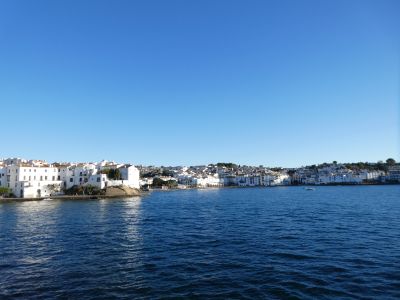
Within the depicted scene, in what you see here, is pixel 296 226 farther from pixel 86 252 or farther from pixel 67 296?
pixel 67 296

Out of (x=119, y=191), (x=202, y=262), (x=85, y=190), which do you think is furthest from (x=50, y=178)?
(x=202, y=262)

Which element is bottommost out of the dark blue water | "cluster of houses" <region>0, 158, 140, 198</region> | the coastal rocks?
the dark blue water

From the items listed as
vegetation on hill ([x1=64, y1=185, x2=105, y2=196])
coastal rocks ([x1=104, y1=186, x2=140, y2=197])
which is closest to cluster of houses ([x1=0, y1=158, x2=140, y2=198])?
vegetation on hill ([x1=64, y1=185, x2=105, y2=196])

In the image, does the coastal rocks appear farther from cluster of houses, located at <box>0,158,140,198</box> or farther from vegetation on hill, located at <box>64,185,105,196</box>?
cluster of houses, located at <box>0,158,140,198</box>

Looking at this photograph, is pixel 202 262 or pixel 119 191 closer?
pixel 202 262

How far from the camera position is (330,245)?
90.5 feet

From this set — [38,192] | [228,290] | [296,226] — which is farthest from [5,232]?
[38,192]

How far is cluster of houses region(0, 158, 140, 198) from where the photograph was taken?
9309cm

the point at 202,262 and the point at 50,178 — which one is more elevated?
the point at 50,178

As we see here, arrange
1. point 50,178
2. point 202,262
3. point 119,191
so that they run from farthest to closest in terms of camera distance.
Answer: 1. point 119,191
2. point 50,178
3. point 202,262

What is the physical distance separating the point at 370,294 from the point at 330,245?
11621 mm

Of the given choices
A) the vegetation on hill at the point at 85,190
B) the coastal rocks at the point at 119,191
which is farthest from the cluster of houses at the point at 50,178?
the coastal rocks at the point at 119,191

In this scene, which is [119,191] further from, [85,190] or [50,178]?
[50,178]

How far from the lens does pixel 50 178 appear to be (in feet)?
338
